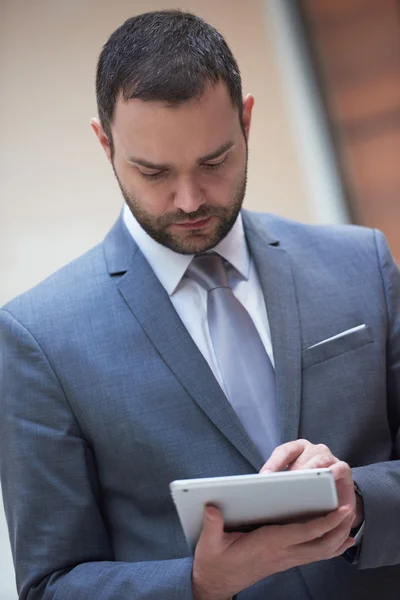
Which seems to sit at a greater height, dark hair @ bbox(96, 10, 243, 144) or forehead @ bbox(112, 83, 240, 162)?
dark hair @ bbox(96, 10, 243, 144)

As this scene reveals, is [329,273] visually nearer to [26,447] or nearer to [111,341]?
[111,341]

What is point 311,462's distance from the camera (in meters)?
1.55

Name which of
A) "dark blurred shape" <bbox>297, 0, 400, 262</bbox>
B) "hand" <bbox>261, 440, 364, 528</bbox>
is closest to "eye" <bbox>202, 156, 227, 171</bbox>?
"hand" <bbox>261, 440, 364, 528</bbox>

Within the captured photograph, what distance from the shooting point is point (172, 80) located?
5.62 feet

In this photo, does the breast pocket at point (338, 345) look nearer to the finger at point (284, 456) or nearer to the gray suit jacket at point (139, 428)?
the gray suit jacket at point (139, 428)

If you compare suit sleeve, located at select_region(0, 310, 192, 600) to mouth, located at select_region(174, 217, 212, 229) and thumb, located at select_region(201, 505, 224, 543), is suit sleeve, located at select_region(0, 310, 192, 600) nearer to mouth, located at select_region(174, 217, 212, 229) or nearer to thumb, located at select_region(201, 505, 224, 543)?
thumb, located at select_region(201, 505, 224, 543)

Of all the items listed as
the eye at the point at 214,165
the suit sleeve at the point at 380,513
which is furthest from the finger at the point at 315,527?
the eye at the point at 214,165

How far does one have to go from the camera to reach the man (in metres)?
1.72

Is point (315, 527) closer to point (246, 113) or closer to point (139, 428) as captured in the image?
point (139, 428)

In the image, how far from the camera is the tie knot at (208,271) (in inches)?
73.6

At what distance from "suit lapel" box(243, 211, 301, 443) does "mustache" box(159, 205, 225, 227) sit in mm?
188

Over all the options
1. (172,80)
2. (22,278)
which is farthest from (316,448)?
(22,278)

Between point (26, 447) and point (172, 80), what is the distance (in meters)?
0.64

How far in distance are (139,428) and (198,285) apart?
0.93 feet
